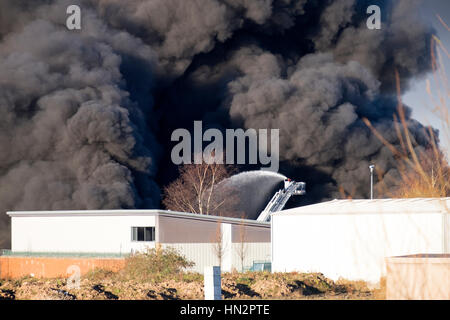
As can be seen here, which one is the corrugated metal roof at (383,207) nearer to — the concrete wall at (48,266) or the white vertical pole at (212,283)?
the concrete wall at (48,266)

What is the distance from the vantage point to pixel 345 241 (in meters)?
21.6

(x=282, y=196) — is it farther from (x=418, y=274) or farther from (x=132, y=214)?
(x=418, y=274)

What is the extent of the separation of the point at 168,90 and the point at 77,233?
24.8m

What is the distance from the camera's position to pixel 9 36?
43.2 metres

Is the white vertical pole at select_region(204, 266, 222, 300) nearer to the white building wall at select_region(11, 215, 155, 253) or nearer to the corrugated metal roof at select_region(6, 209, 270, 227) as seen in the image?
the white building wall at select_region(11, 215, 155, 253)

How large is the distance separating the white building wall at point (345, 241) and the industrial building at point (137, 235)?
3652 millimetres

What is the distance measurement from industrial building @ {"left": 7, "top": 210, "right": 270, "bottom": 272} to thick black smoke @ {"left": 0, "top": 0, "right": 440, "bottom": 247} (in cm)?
583

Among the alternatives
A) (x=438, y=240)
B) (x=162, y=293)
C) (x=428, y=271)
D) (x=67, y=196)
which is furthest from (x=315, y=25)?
(x=428, y=271)

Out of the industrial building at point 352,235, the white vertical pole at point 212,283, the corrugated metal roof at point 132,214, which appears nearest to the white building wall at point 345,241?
the industrial building at point 352,235

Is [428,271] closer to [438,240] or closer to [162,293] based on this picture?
[162,293]

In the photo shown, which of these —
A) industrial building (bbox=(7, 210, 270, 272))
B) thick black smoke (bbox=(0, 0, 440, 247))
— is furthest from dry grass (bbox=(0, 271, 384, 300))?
thick black smoke (bbox=(0, 0, 440, 247))

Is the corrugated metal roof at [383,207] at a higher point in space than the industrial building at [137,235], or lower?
higher

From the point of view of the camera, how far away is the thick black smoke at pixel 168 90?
122ft
